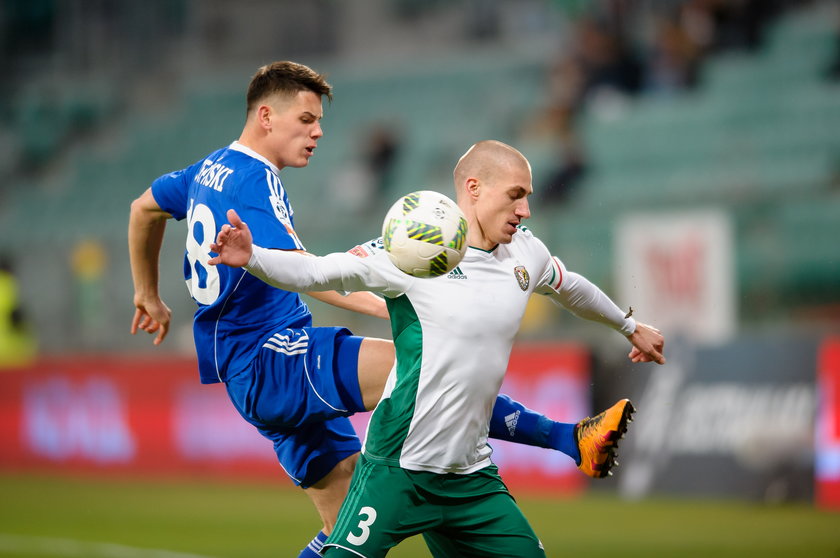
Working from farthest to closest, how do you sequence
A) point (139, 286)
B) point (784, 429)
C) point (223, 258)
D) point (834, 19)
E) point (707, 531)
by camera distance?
point (834, 19)
point (784, 429)
point (707, 531)
point (139, 286)
point (223, 258)

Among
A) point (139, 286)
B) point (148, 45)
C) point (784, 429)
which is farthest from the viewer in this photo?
point (148, 45)

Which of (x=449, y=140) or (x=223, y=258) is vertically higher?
(x=449, y=140)

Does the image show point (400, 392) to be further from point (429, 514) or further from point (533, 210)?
point (533, 210)

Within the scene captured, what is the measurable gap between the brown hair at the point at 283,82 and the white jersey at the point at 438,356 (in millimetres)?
1050

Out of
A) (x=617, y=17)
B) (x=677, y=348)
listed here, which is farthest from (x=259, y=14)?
(x=677, y=348)

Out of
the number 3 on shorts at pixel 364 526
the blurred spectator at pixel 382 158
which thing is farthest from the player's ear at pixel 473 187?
the blurred spectator at pixel 382 158

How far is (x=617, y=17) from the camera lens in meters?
16.4

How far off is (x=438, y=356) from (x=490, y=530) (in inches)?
25.3

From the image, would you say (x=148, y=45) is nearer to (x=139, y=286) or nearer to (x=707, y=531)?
(x=707, y=531)

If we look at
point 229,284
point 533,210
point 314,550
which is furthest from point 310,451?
point 533,210

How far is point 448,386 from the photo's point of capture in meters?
4.16

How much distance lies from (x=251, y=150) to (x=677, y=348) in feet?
22.5

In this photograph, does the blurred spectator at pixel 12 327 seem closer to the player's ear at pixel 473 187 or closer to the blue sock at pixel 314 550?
the blue sock at pixel 314 550

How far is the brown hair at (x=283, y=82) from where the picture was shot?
16.3 feet
